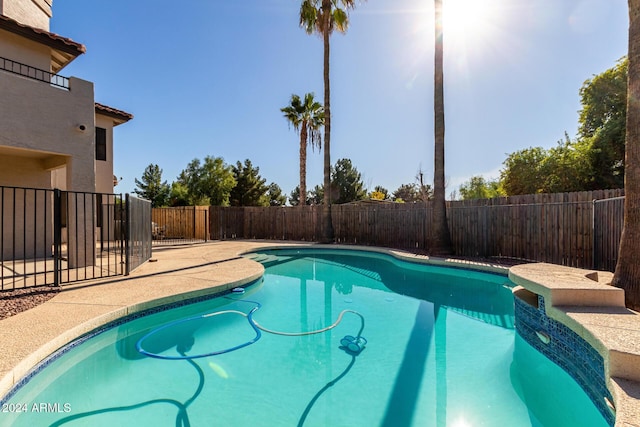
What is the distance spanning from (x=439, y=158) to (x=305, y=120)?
32.6 feet

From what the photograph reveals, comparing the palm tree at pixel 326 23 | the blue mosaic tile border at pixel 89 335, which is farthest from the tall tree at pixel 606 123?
the blue mosaic tile border at pixel 89 335

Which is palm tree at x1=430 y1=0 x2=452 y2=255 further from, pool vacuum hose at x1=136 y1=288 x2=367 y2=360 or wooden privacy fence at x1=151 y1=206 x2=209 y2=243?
wooden privacy fence at x1=151 y1=206 x2=209 y2=243

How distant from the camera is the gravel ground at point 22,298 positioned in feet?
12.0

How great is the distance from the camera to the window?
35.4 ft

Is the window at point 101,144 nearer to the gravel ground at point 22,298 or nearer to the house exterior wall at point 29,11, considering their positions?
the house exterior wall at point 29,11

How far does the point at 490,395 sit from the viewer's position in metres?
2.85

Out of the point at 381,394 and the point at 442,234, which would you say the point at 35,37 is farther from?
the point at 442,234

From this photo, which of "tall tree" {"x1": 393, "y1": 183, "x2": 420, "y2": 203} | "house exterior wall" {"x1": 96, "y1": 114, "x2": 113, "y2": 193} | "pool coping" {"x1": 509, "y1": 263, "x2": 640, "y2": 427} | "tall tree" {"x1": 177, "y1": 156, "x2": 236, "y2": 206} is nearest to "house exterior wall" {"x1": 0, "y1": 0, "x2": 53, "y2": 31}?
"house exterior wall" {"x1": 96, "y1": 114, "x2": 113, "y2": 193}

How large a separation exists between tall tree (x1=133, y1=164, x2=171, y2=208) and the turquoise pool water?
35201mm

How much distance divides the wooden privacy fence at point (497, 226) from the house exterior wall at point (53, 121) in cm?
946

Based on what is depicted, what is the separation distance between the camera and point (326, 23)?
12.5 meters

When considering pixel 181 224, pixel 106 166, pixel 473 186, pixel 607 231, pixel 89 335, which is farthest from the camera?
pixel 473 186

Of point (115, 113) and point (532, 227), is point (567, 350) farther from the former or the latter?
point (115, 113)

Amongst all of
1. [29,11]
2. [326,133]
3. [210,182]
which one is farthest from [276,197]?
[29,11]
